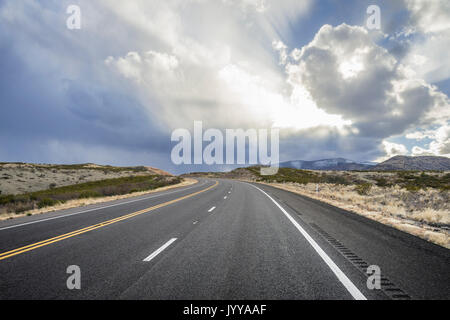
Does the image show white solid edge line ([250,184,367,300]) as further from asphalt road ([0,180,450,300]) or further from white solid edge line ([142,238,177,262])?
white solid edge line ([142,238,177,262])

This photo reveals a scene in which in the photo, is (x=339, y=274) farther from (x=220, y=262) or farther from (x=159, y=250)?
(x=159, y=250)

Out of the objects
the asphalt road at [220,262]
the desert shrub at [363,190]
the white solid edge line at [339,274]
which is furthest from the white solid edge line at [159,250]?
the desert shrub at [363,190]

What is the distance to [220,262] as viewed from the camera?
438 cm

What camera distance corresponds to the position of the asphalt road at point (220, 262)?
10.7ft

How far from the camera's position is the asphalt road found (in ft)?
10.7

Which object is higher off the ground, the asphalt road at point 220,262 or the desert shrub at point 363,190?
the asphalt road at point 220,262

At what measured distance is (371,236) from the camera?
636 centimetres

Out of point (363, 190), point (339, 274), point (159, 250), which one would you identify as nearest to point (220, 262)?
point (159, 250)

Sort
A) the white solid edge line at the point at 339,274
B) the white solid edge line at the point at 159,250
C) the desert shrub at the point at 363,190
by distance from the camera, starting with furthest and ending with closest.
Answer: the desert shrub at the point at 363,190 < the white solid edge line at the point at 159,250 < the white solid edge line at the point at 339,274

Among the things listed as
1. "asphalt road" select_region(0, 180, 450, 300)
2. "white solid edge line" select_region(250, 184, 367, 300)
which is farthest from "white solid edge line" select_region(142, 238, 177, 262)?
"white solid edge line" select_region(250, 184, 367, 300)

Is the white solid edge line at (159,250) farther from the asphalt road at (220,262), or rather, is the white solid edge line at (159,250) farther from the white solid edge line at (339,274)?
the white solid edge line at (339,274)

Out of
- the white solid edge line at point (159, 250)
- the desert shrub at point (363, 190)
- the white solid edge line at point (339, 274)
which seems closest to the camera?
the white solid edge line at point (339, 274)

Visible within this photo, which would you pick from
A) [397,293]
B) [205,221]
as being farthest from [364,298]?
[205,221]
